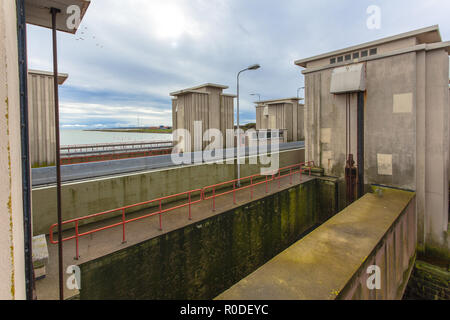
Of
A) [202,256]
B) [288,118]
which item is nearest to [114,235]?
[202,256]

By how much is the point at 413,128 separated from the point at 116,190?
11802mm

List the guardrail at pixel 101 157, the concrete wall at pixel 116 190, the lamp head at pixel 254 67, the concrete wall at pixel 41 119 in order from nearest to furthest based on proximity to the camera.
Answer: the concrete wall at pixel 116 190, the lamp head at pixel 254 67, the concrete wall at pixel 41 119, the guardrail at pixel 101 157

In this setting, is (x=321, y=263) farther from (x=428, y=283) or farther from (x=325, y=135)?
(x=325, y=135)

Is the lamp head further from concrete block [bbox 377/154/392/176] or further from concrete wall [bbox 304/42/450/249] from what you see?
concrete block [bbox 377/154/392/176]

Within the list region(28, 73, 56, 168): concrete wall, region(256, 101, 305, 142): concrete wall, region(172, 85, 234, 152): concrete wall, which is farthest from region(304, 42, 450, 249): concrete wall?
region(28, 73, 56, 168): concrete wall

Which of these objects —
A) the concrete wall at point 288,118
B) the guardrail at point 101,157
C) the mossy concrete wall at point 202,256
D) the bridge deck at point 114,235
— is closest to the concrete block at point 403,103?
the mossy concrete wall at point 202,256

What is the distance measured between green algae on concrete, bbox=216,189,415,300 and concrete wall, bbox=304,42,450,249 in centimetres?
345

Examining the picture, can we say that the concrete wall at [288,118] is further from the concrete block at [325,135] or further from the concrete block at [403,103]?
the concrete block at [403,103]

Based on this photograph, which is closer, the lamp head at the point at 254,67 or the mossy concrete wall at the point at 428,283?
the mossy concrete wall at the point at 428,283

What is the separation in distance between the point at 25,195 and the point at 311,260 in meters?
4.90

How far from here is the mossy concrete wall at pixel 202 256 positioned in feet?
18.3

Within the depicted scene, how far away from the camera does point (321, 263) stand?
14.9 ft

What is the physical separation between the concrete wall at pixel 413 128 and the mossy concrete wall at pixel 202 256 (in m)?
4.12

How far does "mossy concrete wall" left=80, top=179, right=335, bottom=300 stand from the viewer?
219 inches
